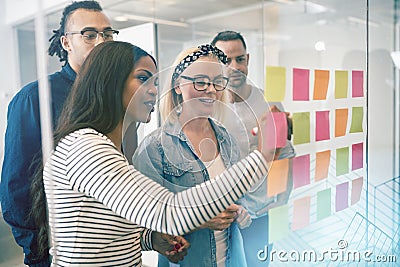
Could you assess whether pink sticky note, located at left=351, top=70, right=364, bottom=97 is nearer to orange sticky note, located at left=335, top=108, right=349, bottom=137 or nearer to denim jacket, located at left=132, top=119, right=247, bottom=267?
orange sticky note, located at left=335, top=108, right=349, bottom=137

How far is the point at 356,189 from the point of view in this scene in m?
0.97

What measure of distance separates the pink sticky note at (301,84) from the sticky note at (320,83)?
0.06 feet

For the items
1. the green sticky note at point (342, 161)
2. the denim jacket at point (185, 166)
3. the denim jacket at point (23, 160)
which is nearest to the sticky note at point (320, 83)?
the green sticky note at point (342, 161)

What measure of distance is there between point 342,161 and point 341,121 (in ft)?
0.30

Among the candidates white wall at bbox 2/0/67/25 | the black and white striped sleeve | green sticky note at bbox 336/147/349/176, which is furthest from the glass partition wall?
white wall at bbox 2/0/67/25

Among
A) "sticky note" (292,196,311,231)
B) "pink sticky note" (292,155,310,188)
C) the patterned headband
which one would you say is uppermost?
the patterned headband

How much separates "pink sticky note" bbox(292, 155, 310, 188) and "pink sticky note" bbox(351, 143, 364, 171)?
0.10 metres

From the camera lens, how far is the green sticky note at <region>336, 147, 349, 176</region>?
961 millimetres

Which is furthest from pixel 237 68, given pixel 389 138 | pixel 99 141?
pixel 389 138

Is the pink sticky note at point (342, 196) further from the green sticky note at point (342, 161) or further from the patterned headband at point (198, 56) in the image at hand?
the patterned headband at point (198, 56)

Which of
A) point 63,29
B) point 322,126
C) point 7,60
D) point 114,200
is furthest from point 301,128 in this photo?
point 7,60

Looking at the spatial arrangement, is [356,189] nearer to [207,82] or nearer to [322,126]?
[322,126]

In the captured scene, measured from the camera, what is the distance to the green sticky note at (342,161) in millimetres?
961

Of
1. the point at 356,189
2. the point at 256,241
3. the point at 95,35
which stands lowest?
the point at 256,241
